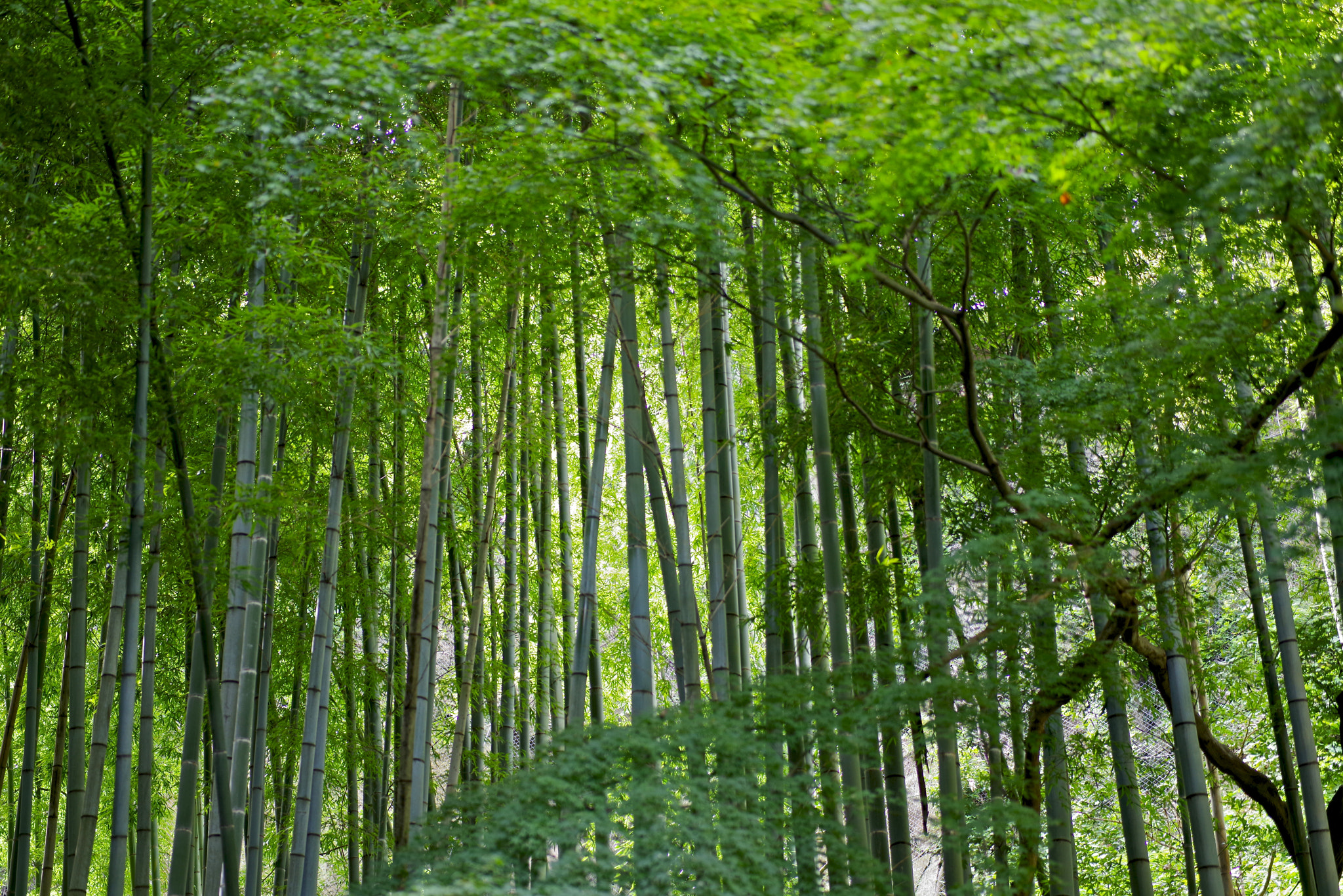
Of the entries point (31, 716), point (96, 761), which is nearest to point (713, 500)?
point (96, 761)

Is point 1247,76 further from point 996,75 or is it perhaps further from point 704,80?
point 704,80

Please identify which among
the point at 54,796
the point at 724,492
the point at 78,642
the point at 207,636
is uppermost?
the point at 724,492

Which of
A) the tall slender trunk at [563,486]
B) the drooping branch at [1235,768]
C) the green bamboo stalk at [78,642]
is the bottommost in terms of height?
the drooping branch at [1235,768]

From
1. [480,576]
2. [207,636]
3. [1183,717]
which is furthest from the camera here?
[480,576]

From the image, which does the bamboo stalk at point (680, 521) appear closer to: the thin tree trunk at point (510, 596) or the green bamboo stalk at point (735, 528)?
the green bamboo stalk at point (735, 528)

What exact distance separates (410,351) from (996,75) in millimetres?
4281

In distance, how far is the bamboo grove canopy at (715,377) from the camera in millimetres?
3076

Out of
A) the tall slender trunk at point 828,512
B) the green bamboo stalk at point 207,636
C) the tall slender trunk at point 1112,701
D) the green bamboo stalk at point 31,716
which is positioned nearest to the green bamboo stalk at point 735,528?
the tall slender trunk at point 828,512

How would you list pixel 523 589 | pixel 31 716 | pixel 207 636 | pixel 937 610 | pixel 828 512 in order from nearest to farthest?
1. pixel 937 610
2. pixel 207 636
3. pixel 828 512
4. pixel 31 716
5. pixel 523 589

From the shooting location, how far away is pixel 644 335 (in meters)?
7.86

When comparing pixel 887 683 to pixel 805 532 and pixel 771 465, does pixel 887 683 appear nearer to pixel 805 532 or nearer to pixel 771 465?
pixel 805 532

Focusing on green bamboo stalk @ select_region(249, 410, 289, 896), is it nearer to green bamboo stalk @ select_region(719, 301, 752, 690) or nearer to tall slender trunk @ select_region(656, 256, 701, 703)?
tall slender trunk @ select_region(656, 256, 701, 703)

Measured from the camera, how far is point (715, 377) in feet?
16.6

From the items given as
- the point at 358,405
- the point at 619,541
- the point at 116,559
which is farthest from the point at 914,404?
the point at 619,541
